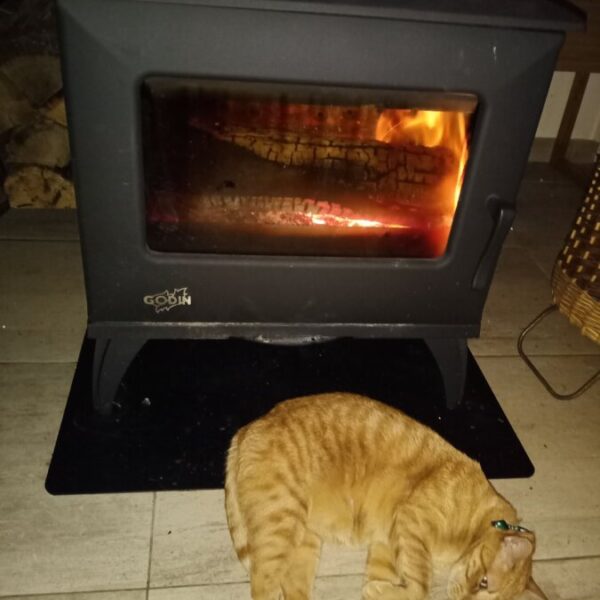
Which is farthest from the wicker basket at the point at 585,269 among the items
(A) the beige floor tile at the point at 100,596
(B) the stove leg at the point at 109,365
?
(A) the beige floor tile at the point at 100,596

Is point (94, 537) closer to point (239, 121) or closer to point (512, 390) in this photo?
point (239, 121)

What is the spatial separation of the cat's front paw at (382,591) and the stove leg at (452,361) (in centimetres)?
46

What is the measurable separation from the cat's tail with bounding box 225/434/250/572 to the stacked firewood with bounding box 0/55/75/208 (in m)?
1.20

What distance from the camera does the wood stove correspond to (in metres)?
0.91

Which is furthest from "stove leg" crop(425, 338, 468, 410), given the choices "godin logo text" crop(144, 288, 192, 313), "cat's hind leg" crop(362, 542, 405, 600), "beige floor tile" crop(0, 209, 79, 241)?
"beige floor tile" crop(0, 209, 79, 241)

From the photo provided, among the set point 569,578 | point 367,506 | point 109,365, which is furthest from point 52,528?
point 569,578

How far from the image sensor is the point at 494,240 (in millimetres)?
1100

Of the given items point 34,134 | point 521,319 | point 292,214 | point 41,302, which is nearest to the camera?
point 292,214

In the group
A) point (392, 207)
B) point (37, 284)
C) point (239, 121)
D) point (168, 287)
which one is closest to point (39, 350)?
Answer: point (37, 284)

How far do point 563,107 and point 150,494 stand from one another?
2.06 meters

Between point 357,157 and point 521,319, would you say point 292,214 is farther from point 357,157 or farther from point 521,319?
point 521,319

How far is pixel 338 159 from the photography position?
1132 mm

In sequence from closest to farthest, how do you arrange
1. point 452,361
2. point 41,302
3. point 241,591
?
point 241,591
point 452,361
point 41,302

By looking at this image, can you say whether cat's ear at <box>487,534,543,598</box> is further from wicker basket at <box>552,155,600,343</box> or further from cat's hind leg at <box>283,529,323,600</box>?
wicker basket at <box>552,155,600,343</box>
